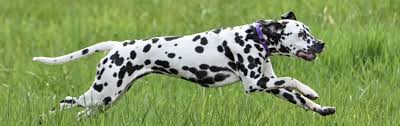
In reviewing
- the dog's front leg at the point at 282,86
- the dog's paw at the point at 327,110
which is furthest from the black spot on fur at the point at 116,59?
the dog's paw at the point at 327,110

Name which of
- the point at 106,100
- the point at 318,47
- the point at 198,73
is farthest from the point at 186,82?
the point at 318,47

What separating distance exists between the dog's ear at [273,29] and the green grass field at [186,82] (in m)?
0.55

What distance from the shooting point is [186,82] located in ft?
20.8

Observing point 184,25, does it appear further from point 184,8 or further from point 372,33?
point 372,33

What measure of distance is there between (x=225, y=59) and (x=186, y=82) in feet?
7.26

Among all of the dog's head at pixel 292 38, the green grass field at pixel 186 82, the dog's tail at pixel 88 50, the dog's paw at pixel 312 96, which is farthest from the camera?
the green grass field at pixel 186 82

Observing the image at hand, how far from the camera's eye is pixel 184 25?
8656mm

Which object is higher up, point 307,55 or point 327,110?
point 307,55

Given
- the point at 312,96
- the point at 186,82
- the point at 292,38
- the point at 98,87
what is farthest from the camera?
the point at 186,82

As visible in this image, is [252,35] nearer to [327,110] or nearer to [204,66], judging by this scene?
[204,66]

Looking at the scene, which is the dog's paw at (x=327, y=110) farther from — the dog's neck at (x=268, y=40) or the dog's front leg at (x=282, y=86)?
the dog's neck at (x=268, y=40)

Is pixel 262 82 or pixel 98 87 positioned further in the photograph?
pixel 98 87

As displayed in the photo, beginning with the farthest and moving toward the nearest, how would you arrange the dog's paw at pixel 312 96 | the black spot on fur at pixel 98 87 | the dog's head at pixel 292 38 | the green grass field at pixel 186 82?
1. the green grass field at pixel 186 82
2. the black spot on fur at pixel 98 87
3. the dog's head at pixel 292 38
4. the dog's paw at pixel 312 96

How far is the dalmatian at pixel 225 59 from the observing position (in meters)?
4.14
